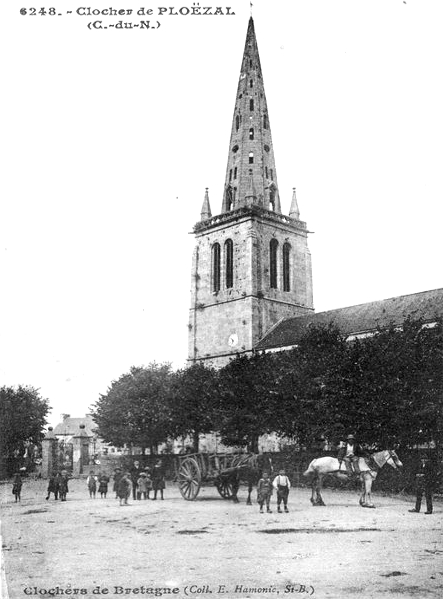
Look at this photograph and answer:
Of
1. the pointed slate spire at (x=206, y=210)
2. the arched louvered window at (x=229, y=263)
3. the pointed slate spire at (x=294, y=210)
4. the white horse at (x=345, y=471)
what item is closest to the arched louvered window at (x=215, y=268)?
the arched louvered window at (x=229, y=263)

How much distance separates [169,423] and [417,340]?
16.5 meters

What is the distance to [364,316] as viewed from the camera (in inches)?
1618

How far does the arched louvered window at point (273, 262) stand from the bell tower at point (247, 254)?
0.03 m

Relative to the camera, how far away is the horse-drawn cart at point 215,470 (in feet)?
54.6

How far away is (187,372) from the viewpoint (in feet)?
123

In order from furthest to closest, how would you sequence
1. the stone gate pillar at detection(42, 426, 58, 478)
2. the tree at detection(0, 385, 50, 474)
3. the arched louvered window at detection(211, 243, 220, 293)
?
the arched louvered window at detection(211, 243, 220, 293), the tree at detection(0, 385, 50, 474), the stone gate pillar at detection(42, 426, 58, 478)

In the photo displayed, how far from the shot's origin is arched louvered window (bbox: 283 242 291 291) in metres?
48.6

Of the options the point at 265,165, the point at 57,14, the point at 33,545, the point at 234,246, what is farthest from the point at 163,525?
the point at 265,165

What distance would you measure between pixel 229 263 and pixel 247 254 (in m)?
2.63

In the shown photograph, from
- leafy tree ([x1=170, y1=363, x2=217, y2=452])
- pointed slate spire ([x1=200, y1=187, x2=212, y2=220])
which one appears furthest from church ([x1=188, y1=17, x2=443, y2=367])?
leafy tree ([x1=170, y1=363, x2=217, y2=452])

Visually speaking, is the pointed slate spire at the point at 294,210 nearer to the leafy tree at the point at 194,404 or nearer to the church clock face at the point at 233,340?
the church clock face at the point at 233,340

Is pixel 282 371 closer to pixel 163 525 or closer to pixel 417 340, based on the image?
pixel 417 340

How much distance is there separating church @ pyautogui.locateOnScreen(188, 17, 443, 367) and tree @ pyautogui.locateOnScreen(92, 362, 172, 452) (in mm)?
6978

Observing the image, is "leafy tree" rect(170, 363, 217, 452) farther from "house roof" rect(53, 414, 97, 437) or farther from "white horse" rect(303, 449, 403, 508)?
"house roof" rect(53, 414, 97, 437)
